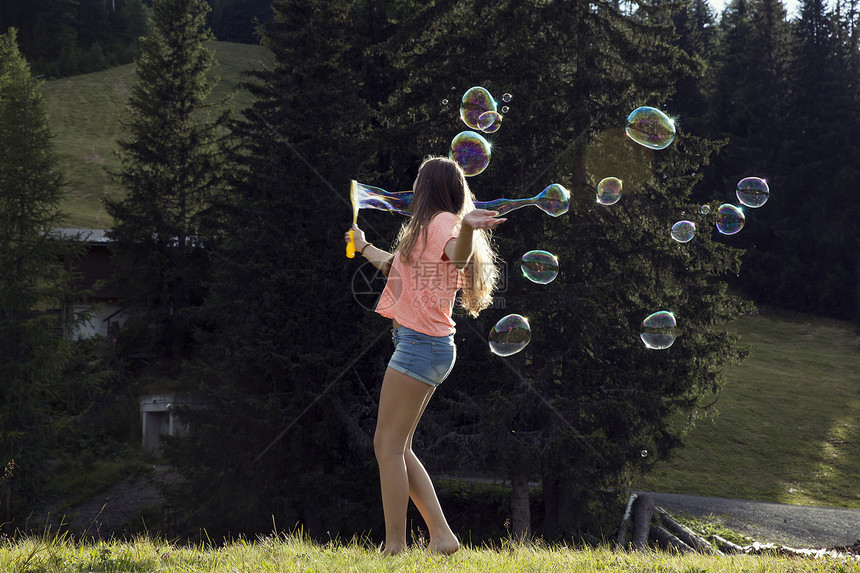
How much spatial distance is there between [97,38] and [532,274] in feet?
297

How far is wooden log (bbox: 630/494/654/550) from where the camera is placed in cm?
1324

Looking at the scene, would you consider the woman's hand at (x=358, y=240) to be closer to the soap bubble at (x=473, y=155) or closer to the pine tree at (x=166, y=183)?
the soap bubble at (x=473, y=155)

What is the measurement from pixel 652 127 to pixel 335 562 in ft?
22.9

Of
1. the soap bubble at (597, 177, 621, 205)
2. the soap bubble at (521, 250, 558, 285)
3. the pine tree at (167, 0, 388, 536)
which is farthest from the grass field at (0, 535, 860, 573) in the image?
the pine tree at (167, 0, 388, 536)

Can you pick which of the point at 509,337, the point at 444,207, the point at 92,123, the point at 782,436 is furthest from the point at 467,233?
the point at 92,123

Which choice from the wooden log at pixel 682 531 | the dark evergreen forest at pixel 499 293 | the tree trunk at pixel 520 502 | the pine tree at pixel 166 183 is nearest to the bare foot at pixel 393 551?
the wooden log at pixel 682 531

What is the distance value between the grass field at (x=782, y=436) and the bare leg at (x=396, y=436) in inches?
553

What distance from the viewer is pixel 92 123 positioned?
210ft

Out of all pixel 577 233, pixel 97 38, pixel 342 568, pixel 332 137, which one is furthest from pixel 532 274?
pixel 97 38

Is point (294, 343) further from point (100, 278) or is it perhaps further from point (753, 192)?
point (100, 278)

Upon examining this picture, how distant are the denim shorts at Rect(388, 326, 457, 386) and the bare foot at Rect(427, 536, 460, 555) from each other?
3.01 ft

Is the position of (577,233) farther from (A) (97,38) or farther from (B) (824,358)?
(A) (97,38)

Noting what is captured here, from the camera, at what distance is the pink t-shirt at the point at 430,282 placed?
12.2 ft

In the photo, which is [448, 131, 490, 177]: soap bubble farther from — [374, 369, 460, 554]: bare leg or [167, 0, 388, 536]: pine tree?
[167, 0, 388, 536]: pine tree
